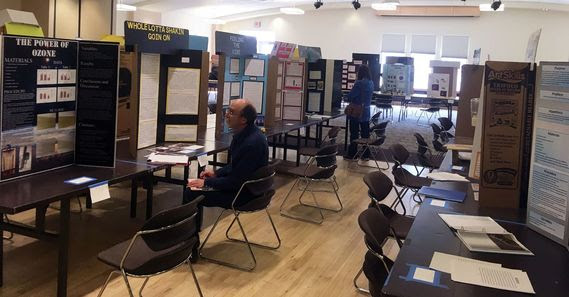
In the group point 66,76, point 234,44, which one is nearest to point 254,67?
point 234,44

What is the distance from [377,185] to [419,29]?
15.2m

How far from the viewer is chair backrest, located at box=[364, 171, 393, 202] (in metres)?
3.45

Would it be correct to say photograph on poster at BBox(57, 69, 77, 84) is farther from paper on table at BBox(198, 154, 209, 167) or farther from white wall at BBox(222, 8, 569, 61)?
white wall at BBox(222, 8, 569, 61)

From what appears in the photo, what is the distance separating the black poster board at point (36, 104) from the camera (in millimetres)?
2859

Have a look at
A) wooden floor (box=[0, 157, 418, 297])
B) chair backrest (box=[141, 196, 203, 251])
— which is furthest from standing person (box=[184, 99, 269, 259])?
chair backrest (box=[141, 196, 203, 251])

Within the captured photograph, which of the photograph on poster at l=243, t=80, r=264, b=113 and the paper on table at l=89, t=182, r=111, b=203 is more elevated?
the photograph on poster at l=243, t=80, r=264, b=113

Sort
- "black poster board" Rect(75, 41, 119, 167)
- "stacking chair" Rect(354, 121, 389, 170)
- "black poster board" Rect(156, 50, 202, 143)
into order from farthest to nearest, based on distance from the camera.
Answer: "stacking chair" Rect(354, 121, 389, 170)
"black poster board" Rect(156, 50, 202, 143)
"black poster board" Rect(75, 41, 119, 167)

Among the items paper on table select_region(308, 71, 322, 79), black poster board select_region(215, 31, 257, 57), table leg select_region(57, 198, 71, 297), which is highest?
black poster board select_region(215, 31, 257, 57)

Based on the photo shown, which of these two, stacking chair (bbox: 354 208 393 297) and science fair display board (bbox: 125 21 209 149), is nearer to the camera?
stacking chair (bbox: 354 208 393 297)

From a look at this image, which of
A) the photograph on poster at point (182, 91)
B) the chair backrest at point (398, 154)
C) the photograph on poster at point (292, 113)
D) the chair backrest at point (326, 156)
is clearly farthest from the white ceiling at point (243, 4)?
the chair backrest at point (398, 154)

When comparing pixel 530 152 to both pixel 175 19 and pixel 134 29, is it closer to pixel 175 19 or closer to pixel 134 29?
pixel 134 29

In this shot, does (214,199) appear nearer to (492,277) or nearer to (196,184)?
(196,184)

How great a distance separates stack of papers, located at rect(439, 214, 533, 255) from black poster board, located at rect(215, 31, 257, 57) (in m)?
3.39

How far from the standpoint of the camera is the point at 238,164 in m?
3.74
